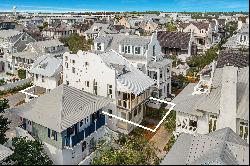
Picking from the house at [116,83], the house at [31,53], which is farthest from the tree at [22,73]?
the house at [116,83]

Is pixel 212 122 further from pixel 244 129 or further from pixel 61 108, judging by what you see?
pixel 61 108

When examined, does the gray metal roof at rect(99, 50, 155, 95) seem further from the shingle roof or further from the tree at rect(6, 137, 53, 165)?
the shingle roof

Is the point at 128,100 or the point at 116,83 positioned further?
the point at 116,83

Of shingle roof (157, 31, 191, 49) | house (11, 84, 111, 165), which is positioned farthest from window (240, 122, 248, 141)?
shingle roof (157, 31, 191, 49)

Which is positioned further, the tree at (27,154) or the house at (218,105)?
the tree at (27,154)

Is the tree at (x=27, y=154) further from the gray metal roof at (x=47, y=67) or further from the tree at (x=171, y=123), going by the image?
the gray metal roof at (x=47, y=67)

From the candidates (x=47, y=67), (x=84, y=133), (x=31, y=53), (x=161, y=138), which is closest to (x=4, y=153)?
(x=84, y=133)

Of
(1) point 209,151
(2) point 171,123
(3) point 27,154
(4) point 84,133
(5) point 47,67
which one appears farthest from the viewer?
(5) point 47,67
